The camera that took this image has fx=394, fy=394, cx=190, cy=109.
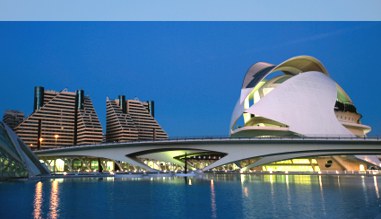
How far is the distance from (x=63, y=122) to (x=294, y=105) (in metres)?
126

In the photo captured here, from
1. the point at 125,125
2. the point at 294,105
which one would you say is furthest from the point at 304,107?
the point at 125,125

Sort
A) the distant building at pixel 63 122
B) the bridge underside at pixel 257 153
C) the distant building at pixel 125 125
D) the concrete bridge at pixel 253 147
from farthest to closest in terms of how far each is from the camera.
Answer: the distant building at pixel 125 125
the distant building at pixel 63 122
the bridge underside at pixel 257 153
the concrete bridge at pixel 253 147

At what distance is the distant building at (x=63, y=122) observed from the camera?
164 meters

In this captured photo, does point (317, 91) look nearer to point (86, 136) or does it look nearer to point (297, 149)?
point (297, 149)

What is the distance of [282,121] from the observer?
70.4 meters

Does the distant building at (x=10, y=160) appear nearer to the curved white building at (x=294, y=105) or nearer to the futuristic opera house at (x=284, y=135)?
the futuristic opera house at (x=284, y=135)

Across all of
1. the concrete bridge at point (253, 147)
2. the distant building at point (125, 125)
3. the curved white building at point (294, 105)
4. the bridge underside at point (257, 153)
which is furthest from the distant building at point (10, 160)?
the distant building at point (125, 125)

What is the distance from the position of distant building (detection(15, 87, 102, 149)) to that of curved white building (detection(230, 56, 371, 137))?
351ft

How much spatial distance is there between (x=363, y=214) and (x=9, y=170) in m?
33.8

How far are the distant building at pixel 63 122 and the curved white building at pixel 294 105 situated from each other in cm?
10698

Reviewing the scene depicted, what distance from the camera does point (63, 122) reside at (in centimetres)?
17312

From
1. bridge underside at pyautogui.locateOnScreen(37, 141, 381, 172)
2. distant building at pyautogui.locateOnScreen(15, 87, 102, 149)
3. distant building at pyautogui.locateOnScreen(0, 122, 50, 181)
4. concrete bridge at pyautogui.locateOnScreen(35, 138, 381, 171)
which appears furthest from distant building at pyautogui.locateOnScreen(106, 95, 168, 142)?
distant building at pyautogui.locateOnScreen(0, 122, 50, 181)

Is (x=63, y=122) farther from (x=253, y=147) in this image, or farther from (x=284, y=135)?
(x=253, y=147)

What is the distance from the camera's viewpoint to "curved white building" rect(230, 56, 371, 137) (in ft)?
231
